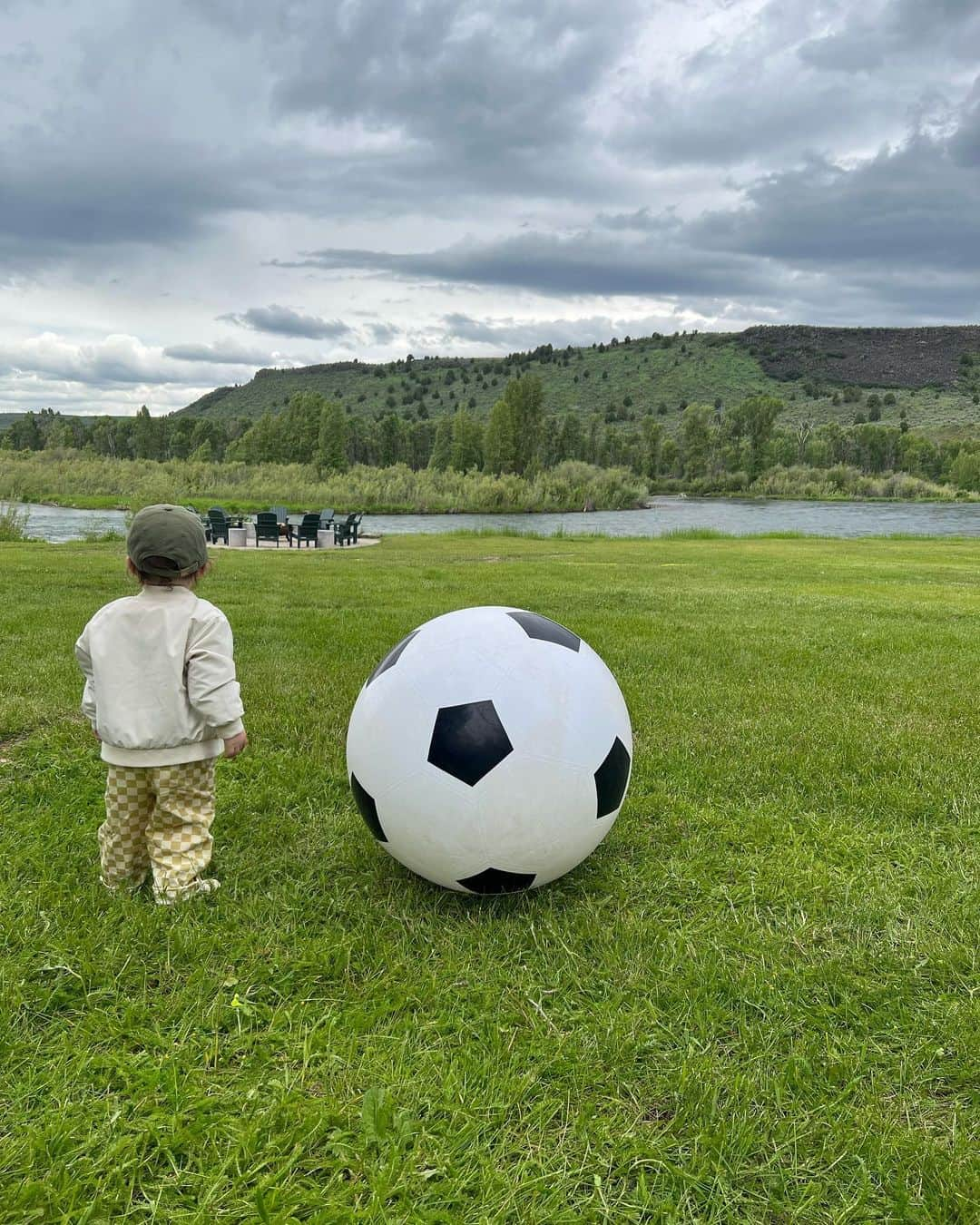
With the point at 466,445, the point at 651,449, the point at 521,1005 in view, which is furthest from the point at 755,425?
the point at 521,1005

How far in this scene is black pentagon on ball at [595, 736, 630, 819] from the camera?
312cm

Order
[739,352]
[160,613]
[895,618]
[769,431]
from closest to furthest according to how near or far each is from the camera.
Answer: [160,613]
[895,618]
[769,431]
[739,352]

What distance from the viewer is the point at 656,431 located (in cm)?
9994

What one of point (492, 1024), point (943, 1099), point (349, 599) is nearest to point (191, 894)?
point (492, 1024)

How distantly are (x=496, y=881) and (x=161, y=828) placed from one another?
144 centimetres

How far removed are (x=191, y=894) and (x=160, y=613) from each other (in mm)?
1186

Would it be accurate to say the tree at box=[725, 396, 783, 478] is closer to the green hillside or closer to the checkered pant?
the green hillside

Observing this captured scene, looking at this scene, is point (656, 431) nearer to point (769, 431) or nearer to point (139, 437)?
point (769, 431)

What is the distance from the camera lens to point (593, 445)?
97.9m

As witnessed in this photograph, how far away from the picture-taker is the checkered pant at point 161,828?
3150 mm

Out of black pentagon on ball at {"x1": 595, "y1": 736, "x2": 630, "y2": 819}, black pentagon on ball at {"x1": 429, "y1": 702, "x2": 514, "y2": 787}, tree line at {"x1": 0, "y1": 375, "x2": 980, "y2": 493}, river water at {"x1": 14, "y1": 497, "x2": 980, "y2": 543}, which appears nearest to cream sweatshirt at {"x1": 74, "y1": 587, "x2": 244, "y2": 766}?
black pentagon on ball at {"x1": 429, "y1": 702, "x2": 514, "y2": 787}

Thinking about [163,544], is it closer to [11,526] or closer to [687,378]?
[11,526]

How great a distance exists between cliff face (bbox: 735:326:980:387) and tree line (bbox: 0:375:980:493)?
4850 centimetres

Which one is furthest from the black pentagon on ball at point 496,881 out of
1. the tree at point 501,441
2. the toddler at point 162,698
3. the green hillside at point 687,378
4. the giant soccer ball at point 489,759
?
the green hillside at point 687,378
